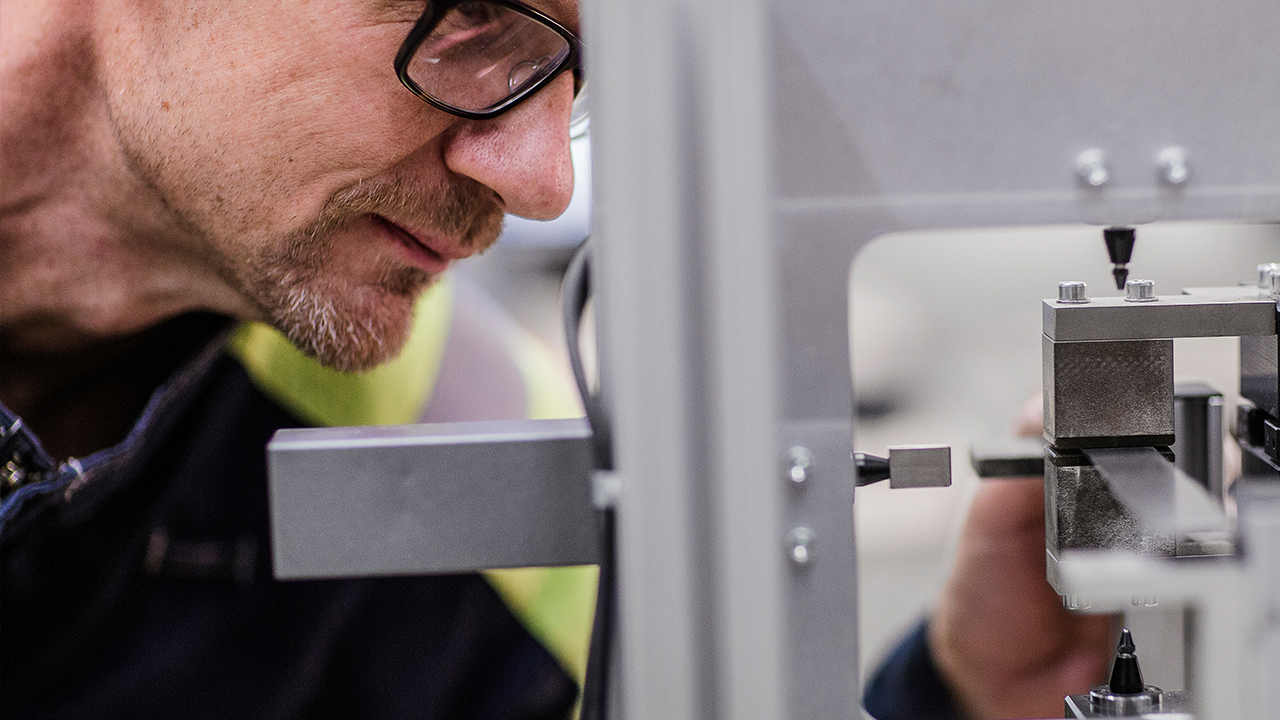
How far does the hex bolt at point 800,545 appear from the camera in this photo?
1.60ft

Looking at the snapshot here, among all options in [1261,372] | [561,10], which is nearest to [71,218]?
[561,10]

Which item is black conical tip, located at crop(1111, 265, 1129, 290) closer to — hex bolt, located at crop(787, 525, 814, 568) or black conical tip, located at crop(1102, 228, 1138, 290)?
black conical tip, located at crop(1102, 228, 1138, 290)

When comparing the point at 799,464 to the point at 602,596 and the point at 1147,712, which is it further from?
the point at 1147,712

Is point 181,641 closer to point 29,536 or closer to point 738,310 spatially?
point 29,536

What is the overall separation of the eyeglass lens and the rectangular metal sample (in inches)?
15.8

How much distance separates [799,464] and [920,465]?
88 mm

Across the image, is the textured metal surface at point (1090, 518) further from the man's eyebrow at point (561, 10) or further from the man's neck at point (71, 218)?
the man's neck at point (71, 218)

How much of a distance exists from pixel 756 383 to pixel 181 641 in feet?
3.23

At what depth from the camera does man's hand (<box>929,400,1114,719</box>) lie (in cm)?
104

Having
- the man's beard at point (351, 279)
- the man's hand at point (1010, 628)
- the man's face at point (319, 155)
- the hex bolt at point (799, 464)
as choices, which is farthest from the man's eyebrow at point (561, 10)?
the man's hand at point (1010, 628)

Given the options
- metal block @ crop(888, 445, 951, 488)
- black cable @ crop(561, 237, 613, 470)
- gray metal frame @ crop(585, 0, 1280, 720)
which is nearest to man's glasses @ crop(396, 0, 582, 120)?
black cable @ crop(561, 237, 613, 470)

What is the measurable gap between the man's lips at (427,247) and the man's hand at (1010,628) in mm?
578

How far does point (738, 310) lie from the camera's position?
1.52 feet

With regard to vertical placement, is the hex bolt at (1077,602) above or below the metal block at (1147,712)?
above
